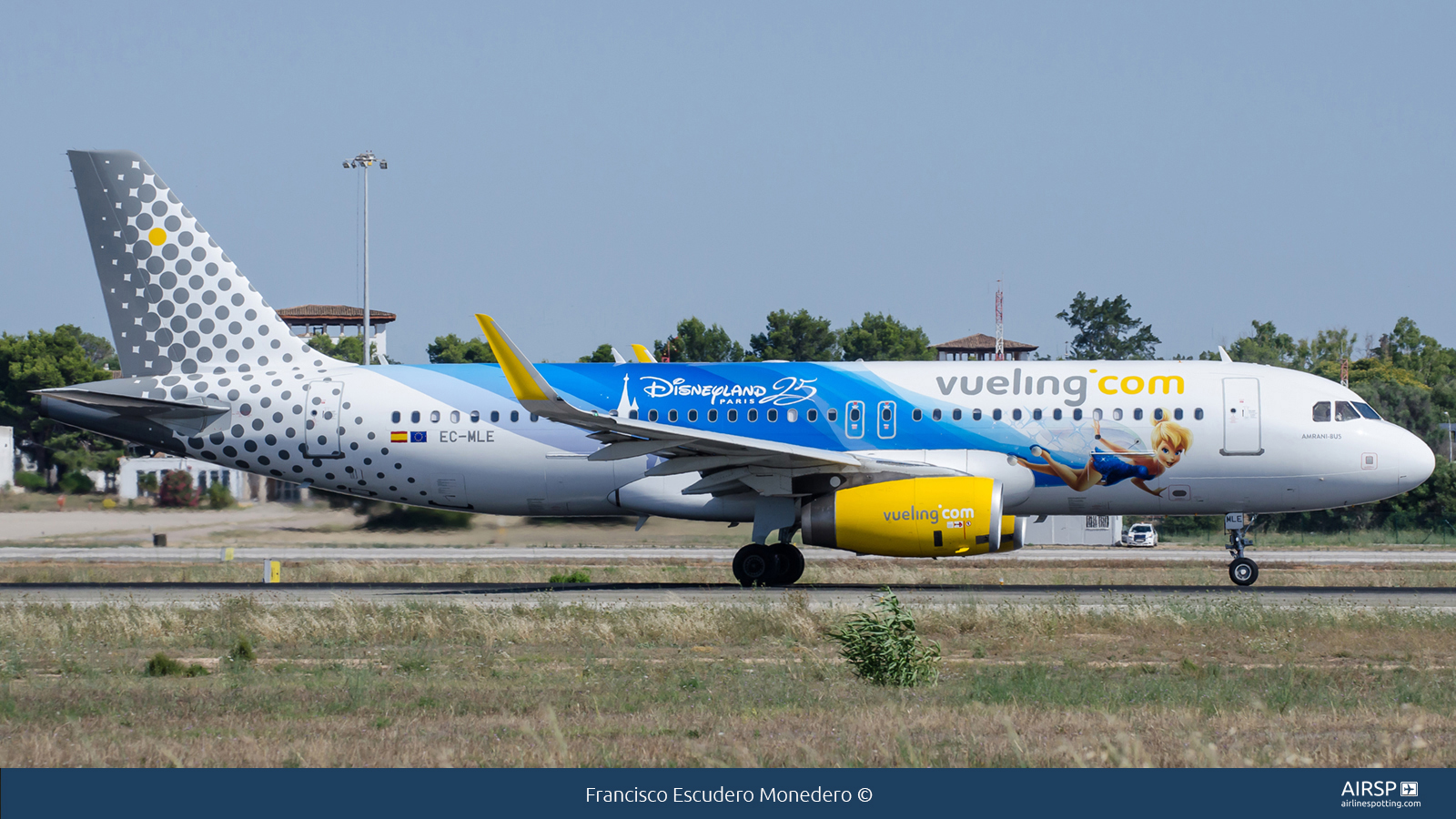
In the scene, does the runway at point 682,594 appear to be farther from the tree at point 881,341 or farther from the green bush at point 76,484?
the tree at point 881,341

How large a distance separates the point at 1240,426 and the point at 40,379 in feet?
172

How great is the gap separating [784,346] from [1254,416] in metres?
65.2

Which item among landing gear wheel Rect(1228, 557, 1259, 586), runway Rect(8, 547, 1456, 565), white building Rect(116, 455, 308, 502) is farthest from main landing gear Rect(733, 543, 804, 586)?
white building Rect(116, 455, 308, 502)

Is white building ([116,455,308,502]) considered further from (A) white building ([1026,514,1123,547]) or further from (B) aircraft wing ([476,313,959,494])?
(A) white building ([1026,514,1123,547])

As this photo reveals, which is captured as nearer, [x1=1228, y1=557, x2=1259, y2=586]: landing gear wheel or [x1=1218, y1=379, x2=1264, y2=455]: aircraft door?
[x1=1218, y1=379, x2=1264, y2=455]: aircraft door

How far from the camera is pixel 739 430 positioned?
2312 cm

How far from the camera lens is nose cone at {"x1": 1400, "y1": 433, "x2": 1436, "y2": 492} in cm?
2264

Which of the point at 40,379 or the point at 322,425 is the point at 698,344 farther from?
the point at 322,425

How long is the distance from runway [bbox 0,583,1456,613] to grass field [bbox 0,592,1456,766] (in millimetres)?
1244

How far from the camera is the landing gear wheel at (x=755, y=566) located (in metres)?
23.0

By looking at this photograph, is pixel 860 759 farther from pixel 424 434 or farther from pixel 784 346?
pixel 784 346

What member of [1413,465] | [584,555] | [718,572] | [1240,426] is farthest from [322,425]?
[1413,465]

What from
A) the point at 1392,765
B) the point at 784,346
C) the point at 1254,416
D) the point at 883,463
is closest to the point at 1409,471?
the point at 1254,416

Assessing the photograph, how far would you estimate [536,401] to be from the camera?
20.6m
